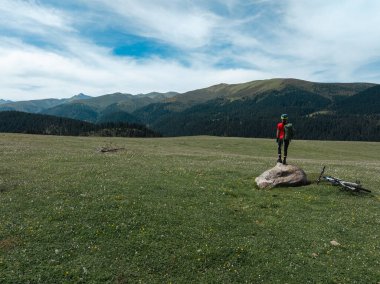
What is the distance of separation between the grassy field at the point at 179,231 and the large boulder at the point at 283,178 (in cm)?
101

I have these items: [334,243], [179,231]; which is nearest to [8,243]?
[179,231]

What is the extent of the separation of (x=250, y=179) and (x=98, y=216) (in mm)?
16833

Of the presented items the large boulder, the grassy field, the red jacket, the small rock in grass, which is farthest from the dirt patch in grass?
the red jacket

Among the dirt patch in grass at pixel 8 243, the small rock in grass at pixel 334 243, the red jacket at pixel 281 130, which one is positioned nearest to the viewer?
the dirt patch in grass at pixel 8 243

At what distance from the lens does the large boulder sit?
2845 centimetres

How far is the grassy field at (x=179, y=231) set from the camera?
15.0m

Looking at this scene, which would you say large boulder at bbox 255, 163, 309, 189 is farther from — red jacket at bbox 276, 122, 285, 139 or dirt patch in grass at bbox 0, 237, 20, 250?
dirt patch in grass at bbox 0, 237, 20, 250

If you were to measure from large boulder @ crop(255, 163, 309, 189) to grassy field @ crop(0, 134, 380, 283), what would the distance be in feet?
3.33

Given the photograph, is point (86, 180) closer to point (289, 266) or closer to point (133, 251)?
point (133, 251)

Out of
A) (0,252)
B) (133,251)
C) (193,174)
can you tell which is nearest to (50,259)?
(0,252)

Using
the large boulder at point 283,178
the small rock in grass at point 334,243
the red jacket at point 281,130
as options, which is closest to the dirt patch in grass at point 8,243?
the small rock in grass at point 334,243

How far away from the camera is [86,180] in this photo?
2747cm

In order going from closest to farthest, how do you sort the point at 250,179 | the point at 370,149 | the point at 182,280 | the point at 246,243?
the point at 182,280 → the point at 246,243 → the point at 250,179 → the point at 370,149

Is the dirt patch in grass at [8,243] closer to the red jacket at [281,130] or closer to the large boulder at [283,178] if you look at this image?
the large boulder at [283,178]
